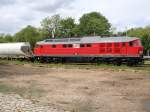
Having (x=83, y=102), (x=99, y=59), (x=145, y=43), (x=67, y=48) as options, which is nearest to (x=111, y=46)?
(x=99, y=59)

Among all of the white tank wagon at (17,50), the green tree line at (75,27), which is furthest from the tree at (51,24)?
the white tank wagon at (17,50)

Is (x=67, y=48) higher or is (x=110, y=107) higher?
(x=67, y=48)

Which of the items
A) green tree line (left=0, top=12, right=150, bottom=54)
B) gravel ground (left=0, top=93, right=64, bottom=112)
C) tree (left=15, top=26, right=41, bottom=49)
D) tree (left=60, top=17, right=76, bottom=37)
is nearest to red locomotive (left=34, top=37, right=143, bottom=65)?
gravel ground (left=0, top=93, right=64, bottom=112)

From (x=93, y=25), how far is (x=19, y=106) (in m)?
108

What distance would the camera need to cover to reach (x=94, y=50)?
45188mm

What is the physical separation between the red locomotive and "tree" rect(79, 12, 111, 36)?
223 ft

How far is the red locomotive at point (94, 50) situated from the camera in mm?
42031

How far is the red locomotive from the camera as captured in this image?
4203cm

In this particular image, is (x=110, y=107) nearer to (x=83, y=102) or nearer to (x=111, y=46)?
(x=83, y=102)

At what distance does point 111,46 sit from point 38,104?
27.6 m

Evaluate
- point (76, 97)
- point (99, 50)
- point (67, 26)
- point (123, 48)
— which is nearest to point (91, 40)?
point (99, 50)

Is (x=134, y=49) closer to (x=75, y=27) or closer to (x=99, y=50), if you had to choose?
(x=99, y=50)

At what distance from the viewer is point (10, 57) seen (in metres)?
62.2

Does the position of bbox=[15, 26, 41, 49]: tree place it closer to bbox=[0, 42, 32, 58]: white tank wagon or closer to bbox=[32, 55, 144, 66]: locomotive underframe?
bbox=[0, 42, 32, 58]: white tank wagon
